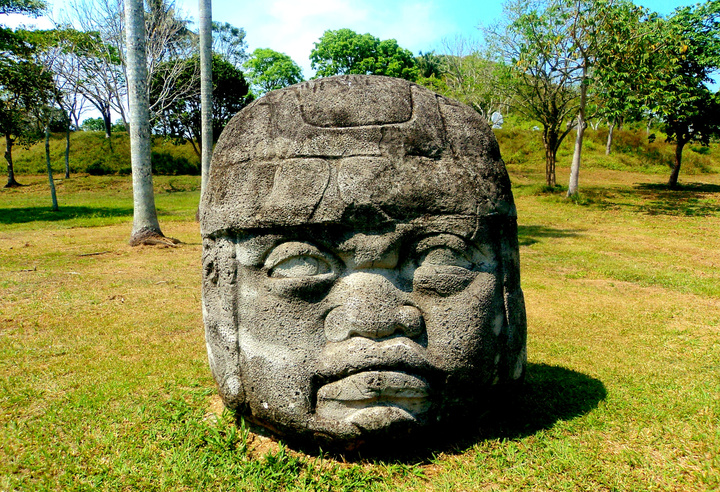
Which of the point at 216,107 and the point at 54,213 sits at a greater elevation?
the point at 216,107

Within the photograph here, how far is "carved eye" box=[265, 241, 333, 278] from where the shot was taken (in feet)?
8.88

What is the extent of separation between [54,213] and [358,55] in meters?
15.0

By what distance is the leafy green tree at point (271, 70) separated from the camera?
93.7 feet

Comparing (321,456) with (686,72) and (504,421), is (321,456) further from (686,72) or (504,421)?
(686,72)

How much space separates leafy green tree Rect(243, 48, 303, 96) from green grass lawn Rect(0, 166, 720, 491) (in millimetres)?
21424

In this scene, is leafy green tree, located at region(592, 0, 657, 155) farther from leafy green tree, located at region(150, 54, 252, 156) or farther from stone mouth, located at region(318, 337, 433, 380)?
leafy green tree, located at region(150, 54, 252, 156)

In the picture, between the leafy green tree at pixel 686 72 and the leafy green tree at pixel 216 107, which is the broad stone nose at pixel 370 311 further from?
the leafy green tree at pixel 216 107

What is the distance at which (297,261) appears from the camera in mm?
2736

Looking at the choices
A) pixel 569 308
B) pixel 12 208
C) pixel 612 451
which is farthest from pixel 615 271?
pixel 12 208

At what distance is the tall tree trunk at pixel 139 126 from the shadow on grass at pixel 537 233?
7.15 meters

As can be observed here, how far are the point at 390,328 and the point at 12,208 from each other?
17.7 m

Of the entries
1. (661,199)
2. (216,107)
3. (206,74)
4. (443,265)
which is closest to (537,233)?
(206,74)

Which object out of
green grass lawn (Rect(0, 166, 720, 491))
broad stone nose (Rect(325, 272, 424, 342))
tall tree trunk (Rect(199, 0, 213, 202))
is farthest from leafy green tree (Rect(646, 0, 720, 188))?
Answer: broad stone nose (Rect(325, 272, 424, 342))

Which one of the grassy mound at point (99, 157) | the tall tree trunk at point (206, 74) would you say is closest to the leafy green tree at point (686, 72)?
the tall tree trunk at point (206, 74)
